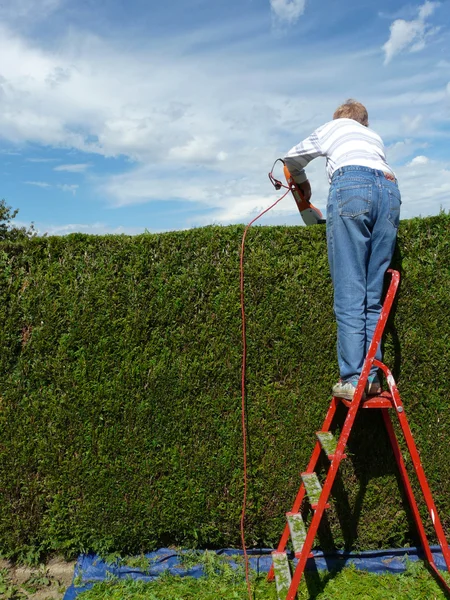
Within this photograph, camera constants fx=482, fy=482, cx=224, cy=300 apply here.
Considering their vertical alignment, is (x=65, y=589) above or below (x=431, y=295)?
below

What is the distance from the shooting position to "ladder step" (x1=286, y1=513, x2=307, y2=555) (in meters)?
2.87

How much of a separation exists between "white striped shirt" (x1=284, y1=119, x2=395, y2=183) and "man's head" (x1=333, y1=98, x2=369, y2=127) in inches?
4.2

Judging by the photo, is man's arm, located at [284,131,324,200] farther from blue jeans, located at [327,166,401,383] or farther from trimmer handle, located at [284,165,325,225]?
blue jeans, located at [327,166,401,383]

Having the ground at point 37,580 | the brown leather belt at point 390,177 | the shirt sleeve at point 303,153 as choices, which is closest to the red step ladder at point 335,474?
the brown leather belt at point 390,177

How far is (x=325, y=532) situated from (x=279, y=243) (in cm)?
223

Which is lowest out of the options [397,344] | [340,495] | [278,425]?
[340,495]

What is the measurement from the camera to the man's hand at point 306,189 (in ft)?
12.7

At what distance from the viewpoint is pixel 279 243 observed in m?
3.58

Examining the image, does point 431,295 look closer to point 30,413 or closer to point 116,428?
point 116,428

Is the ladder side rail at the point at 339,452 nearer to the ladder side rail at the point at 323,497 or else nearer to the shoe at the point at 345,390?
the ladder side rail at the point at 323,497

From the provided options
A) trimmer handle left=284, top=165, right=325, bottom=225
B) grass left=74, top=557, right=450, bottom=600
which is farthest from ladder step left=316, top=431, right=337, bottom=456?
trimmer handle left=284, top=165, right=325, bottom=225

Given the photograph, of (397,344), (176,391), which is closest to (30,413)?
(176,391)

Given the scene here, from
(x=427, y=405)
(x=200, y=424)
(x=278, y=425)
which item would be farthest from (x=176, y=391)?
(x=427, y=405)

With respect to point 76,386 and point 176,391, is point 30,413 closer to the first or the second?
point 76,386
